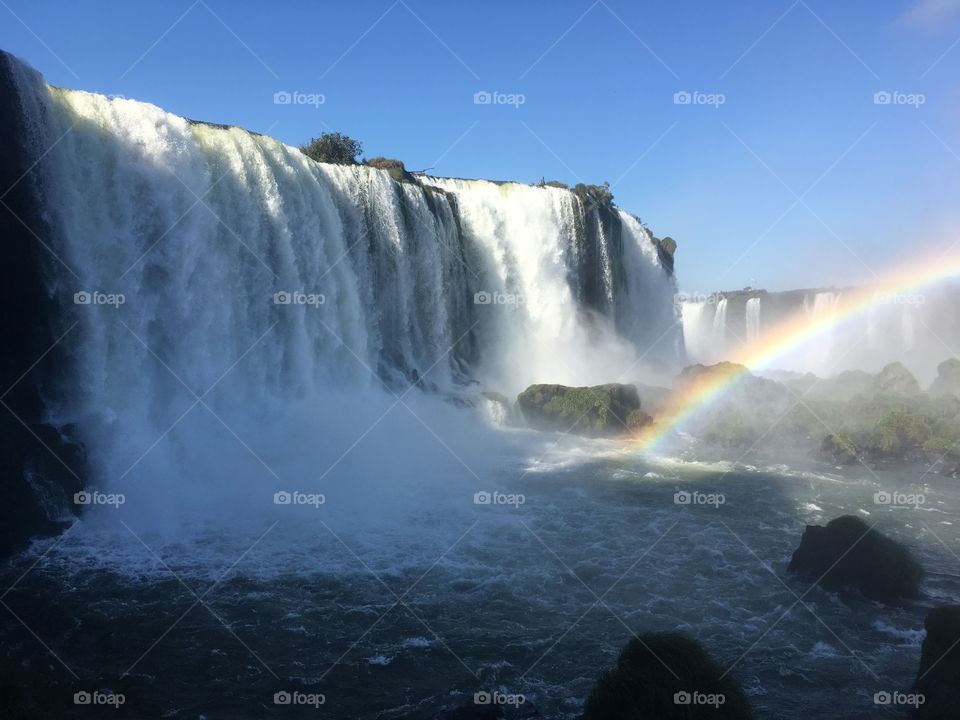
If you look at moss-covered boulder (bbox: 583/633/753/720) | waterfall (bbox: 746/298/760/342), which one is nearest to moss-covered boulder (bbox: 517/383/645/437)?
moss-covered boulder (bbox: 583/633/753/720)

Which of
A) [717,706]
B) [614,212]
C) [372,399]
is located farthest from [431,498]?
[614,212]

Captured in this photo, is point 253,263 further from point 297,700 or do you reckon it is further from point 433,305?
point 297,700

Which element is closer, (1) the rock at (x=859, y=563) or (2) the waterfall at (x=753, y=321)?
(1) the rock at (x=859, y=563)

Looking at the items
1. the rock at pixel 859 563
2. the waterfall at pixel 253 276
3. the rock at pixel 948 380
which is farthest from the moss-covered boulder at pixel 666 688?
the rock at pixel 948 380

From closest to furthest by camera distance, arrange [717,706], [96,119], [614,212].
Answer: [717,706] < [96,119] < [614,212]

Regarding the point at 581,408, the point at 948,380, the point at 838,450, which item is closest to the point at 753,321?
the point at 948,380

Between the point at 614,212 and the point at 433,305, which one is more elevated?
the point at 614,212

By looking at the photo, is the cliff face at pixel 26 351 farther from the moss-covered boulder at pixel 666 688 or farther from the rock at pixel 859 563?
the rock at pixel 859 563
